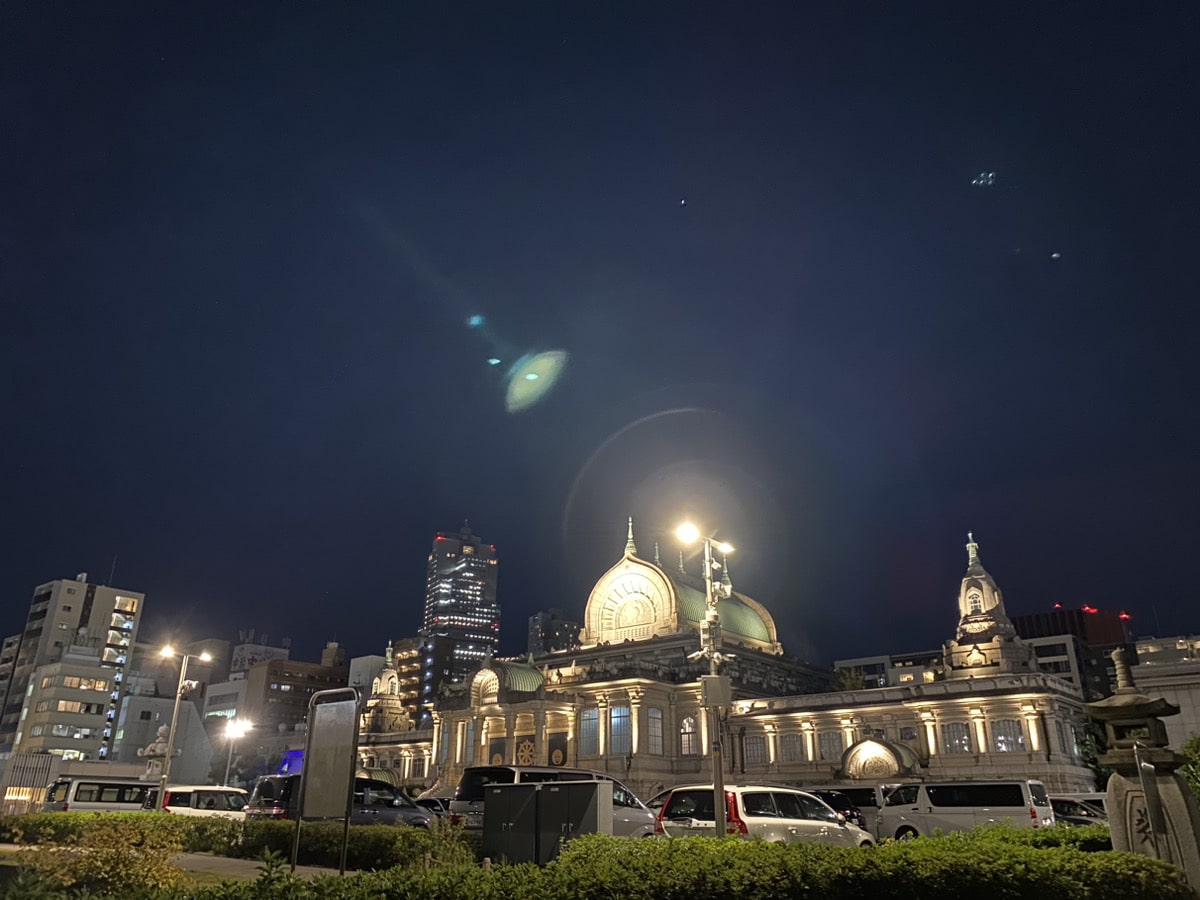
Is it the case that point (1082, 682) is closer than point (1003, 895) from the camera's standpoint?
No

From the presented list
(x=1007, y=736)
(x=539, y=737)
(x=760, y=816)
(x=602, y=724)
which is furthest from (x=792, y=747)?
(x=760, y=816)

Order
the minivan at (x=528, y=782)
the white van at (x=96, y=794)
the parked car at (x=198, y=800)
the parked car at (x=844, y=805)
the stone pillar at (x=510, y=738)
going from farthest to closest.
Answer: the stone pillar at (x=510, y=738), the parked car at (x=198, y=800), the white van at (x=96, y=794), the parked car at (x=844, y=805), the minivan at (x=528, y=782)

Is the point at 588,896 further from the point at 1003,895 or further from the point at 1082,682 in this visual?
the point at 1082,682

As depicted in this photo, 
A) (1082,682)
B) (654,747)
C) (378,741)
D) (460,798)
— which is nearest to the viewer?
(460,798)

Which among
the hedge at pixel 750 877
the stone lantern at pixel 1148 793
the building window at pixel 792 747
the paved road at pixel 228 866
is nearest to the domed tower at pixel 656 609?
the building window at pixel 792 747

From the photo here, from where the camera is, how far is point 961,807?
27.9 m

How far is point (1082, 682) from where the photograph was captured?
325 ft

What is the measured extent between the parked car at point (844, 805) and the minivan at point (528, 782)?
891cm

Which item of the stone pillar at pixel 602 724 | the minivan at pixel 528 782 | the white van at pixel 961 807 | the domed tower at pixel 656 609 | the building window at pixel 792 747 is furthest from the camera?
the domed tower at pixel 656 609

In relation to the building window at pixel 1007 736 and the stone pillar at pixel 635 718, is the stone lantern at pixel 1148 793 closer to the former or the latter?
the building window at pixel 1007 736

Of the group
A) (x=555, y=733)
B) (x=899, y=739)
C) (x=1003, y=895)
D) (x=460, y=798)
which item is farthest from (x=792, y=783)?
(x=1003, y=895)

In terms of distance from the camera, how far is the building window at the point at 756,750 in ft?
193

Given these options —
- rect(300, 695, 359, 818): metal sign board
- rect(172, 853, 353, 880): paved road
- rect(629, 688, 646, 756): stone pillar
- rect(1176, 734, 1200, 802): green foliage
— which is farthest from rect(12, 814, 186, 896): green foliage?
rect(629, 688, 646, 756): stone pillar

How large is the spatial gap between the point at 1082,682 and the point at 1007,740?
5982 centimetres
